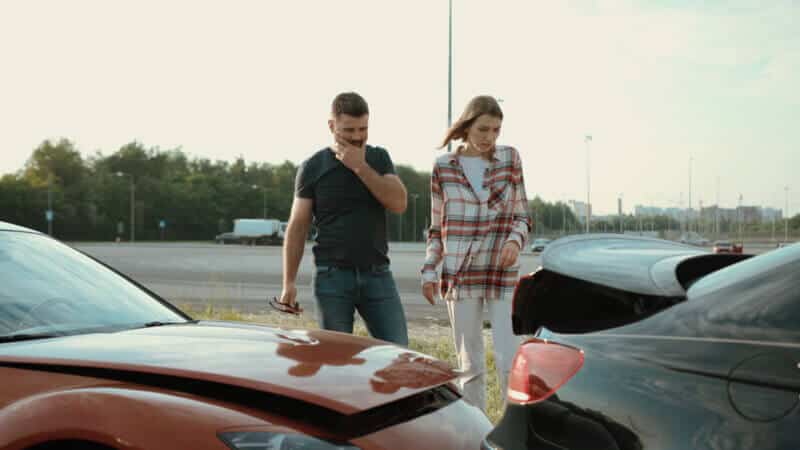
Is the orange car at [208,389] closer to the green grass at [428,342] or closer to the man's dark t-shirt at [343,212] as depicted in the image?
the man's dark t-shirt at [343,212]

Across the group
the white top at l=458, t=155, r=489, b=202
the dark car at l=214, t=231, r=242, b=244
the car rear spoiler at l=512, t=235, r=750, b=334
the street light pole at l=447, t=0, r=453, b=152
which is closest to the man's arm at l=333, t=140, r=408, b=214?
the white top at l=458, t=155, r=489, b=202

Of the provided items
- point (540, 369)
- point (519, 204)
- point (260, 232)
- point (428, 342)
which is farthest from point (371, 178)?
point (260, 232)

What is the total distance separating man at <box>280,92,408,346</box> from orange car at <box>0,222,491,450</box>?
1.29 metres

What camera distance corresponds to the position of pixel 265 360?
236 centimetres

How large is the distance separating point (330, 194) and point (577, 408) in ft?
7.78

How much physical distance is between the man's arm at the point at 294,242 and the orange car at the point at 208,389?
1.44m

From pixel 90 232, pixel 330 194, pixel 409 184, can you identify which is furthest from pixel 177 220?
pixel 330 194

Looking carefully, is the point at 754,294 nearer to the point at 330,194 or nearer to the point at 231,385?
the point at 231,385

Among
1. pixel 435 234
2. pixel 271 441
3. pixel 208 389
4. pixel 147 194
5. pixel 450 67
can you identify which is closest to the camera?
pixel 271 441

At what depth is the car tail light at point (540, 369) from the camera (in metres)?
2.19

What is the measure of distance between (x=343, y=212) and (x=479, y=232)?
70 centimetres

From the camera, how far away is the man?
4.11 meters

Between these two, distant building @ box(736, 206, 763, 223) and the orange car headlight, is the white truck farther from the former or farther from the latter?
the orange car headlight

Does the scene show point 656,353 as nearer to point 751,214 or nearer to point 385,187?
point 385,187
